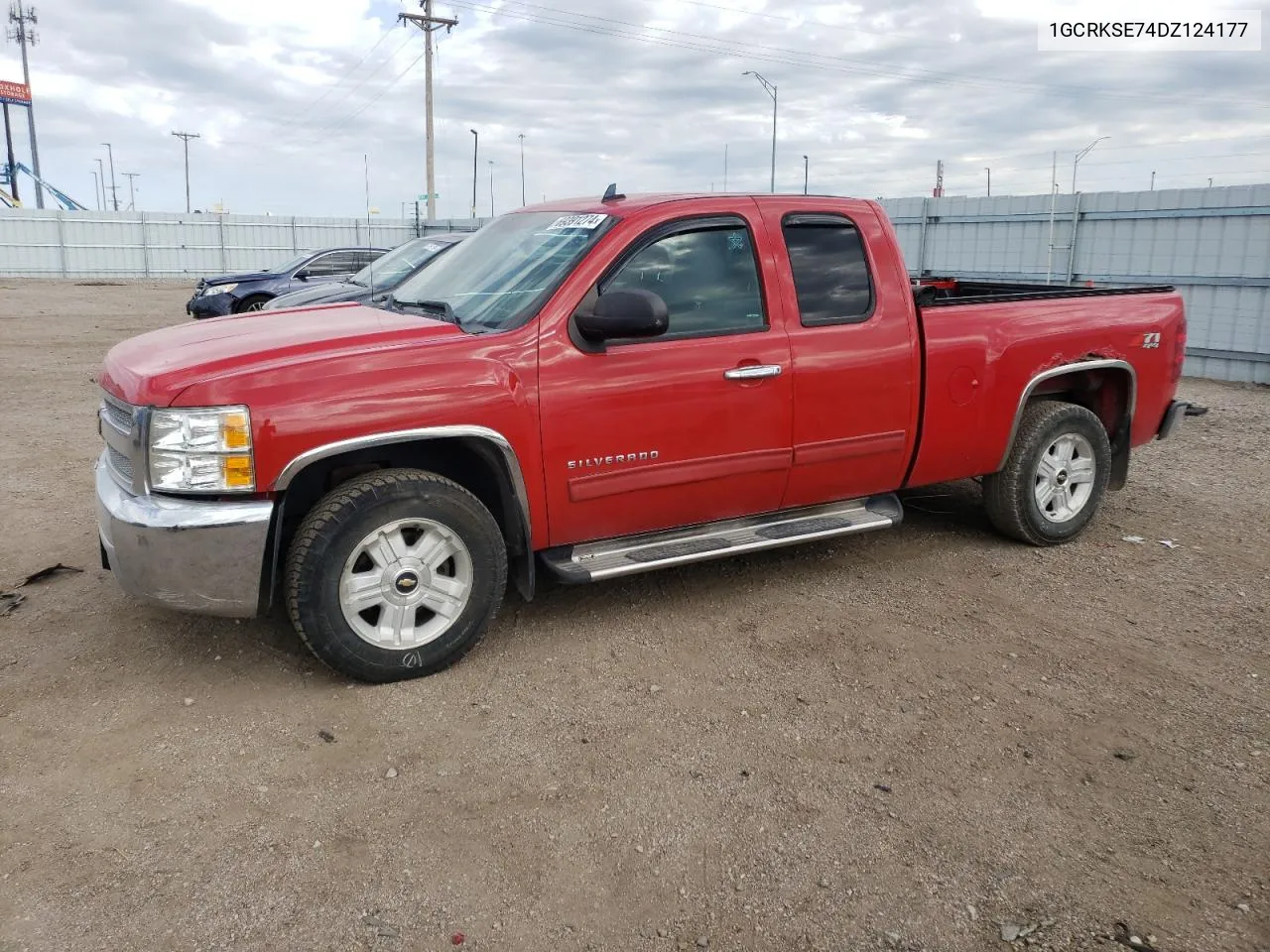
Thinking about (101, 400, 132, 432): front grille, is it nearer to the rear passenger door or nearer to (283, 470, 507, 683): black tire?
(283, 470, 507, 683): black tire

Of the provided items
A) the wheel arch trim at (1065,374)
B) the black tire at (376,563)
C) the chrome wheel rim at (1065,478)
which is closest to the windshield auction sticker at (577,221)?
the black tire at (376,563)

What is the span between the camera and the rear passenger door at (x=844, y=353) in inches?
185

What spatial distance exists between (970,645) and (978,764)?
105cm

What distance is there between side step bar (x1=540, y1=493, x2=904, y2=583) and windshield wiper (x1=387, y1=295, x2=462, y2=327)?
1.09 m

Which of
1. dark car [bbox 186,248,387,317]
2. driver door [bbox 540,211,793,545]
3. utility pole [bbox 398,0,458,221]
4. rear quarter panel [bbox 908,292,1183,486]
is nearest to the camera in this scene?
driver door [bbox 540,211,793,545]

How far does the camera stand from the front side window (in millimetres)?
4406

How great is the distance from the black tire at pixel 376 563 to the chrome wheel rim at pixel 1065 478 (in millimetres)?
3273

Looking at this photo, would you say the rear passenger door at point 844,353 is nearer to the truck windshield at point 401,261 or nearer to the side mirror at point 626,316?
the side mirror at point 626,316

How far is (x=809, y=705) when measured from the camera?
3.91 meters

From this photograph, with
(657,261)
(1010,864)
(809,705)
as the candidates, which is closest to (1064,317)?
(657,261)

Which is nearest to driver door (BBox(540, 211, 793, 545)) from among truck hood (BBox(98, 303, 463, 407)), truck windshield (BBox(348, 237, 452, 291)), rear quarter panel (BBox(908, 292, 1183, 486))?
truck hood (BBox(98, 303, 463, 407))

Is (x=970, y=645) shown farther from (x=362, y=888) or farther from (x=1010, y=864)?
(x=362, y=888)

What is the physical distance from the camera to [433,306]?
459cm

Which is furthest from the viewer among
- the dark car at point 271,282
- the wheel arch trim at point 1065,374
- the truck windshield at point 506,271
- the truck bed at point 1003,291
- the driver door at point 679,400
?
the dark car at point 271,282
